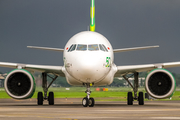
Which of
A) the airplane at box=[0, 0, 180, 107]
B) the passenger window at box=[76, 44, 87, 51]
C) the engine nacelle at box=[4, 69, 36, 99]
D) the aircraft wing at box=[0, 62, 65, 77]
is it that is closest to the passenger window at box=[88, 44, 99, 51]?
the airplane at box=[0, 0, 180, 107]

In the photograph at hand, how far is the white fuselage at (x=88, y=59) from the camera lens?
19.1 meters

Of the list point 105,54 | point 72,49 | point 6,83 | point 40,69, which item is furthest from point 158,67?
point 6,83

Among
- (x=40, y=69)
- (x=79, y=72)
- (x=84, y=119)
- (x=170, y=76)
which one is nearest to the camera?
(x=84, y=119)

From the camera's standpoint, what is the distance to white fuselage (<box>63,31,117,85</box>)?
19094 millimetres

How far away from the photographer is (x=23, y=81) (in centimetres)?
2217

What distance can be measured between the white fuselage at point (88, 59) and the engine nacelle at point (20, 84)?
2101mm

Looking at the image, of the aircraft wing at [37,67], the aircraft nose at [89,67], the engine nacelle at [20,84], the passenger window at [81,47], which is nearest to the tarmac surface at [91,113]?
the aircraft nose at [89,67]

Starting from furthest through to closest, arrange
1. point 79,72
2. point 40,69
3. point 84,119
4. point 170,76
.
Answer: point 40,69 < point 170,76 < point 79,72 < point 84,119

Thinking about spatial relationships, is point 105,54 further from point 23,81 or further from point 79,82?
point 23,81

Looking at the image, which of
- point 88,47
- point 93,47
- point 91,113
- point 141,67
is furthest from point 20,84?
point 91,113

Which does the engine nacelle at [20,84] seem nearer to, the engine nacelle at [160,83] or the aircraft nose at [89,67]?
the aircraft nose at [89,67]

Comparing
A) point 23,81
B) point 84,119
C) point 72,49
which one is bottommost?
point 84,119

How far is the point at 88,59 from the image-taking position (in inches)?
748

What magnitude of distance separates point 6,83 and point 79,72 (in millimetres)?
4599
